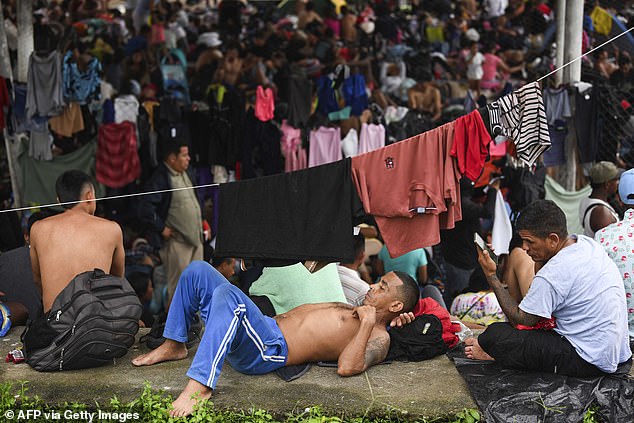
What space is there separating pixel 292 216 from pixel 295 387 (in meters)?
1.18

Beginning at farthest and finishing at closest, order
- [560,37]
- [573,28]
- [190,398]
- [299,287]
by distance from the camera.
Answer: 1. [560,37]
2. [573,28]
3. [299,287]
4. [190,398]

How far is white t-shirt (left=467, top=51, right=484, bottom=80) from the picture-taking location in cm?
1240

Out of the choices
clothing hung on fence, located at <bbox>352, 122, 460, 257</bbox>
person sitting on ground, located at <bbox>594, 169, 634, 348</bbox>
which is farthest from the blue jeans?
person sitting on ground, located at <bbox>594, 169, 634, 348</bbox>

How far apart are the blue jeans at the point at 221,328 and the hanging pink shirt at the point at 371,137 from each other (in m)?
5.09

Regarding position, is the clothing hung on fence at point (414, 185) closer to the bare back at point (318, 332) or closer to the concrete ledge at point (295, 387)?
the bare back at point (318, 332)

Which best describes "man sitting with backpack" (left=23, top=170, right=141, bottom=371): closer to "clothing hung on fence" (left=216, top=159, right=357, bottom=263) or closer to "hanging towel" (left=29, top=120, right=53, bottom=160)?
"clothing hung on fence" (left=216, top=159, right=357, bottom=263)

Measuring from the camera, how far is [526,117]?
5.07 metres

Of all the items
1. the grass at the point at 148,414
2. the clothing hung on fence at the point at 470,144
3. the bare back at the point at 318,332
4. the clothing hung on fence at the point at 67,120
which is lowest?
the grass at the point at 148,414

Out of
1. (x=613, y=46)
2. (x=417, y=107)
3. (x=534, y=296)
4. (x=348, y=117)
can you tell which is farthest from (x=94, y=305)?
(x=613, y=46)

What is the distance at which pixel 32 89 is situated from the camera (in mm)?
8227

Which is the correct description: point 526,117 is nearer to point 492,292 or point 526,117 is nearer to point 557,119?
point 492,292

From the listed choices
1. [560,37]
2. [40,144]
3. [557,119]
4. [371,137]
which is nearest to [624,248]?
[557,119]

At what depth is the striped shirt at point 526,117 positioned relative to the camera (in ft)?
16.5

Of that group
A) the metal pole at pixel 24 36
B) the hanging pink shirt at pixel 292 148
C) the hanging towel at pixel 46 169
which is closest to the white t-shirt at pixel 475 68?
the hanging pink shirt at pixel 292 148
